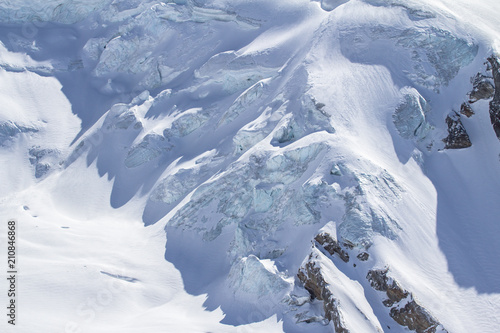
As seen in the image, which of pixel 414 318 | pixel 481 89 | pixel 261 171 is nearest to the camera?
pixel 414 318

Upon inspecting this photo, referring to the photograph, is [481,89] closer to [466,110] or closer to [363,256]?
[466,110]

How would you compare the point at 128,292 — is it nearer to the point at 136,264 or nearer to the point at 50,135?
the point at 136,264

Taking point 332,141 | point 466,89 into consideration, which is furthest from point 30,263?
point 466,89

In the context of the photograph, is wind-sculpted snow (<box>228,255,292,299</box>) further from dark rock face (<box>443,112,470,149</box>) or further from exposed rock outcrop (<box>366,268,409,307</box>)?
dark rock face (<box>443,112,470,149</box>)

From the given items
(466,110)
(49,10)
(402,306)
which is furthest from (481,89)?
(49,10)

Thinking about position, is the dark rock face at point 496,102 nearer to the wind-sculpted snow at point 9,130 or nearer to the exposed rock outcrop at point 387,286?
the exposed rock outcrop at point 387,286

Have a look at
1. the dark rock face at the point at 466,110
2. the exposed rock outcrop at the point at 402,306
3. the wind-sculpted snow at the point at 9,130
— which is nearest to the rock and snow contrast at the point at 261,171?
the exposed rock outcrop at the point at 402,306

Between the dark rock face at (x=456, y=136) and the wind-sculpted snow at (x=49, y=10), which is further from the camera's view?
the wind-sculpted snow at (x=49, y=10)
